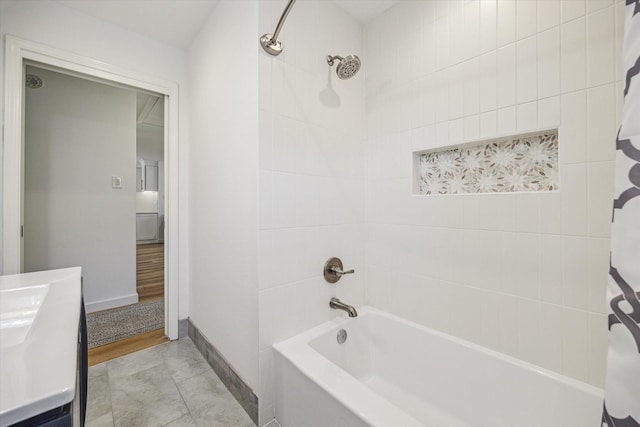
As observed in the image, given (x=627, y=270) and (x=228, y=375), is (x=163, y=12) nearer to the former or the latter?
(x=228, y=375)

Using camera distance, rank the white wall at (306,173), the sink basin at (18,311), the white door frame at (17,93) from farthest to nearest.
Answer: the white door frame at (17,93)
the white wall at (306,173)
the sink basin at (18,311)

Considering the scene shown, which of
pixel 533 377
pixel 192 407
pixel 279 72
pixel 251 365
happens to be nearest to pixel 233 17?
pixel 279 72

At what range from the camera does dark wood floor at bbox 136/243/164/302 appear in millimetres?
3223

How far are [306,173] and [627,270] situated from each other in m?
1.22

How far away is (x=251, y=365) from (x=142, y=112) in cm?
393

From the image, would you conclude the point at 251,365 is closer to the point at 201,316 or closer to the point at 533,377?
the point at 201,316

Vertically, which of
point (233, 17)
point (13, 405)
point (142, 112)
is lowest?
point (13, 405)

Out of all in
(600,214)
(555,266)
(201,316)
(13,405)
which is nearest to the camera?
(13,405)

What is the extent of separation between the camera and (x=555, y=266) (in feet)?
3.55

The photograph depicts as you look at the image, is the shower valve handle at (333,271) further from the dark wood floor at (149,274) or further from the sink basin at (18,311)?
the dark wood floor at (149,274)

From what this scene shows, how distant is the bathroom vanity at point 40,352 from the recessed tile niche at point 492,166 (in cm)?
157

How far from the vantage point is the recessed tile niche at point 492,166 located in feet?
3.78

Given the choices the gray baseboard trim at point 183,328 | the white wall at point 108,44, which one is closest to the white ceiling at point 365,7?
the white wall at point 108,44

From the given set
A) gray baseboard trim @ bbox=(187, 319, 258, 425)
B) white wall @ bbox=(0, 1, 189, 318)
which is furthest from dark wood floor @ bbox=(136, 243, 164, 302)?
gray baseboard trim @ bbox=(187, 319, 258, 425)
